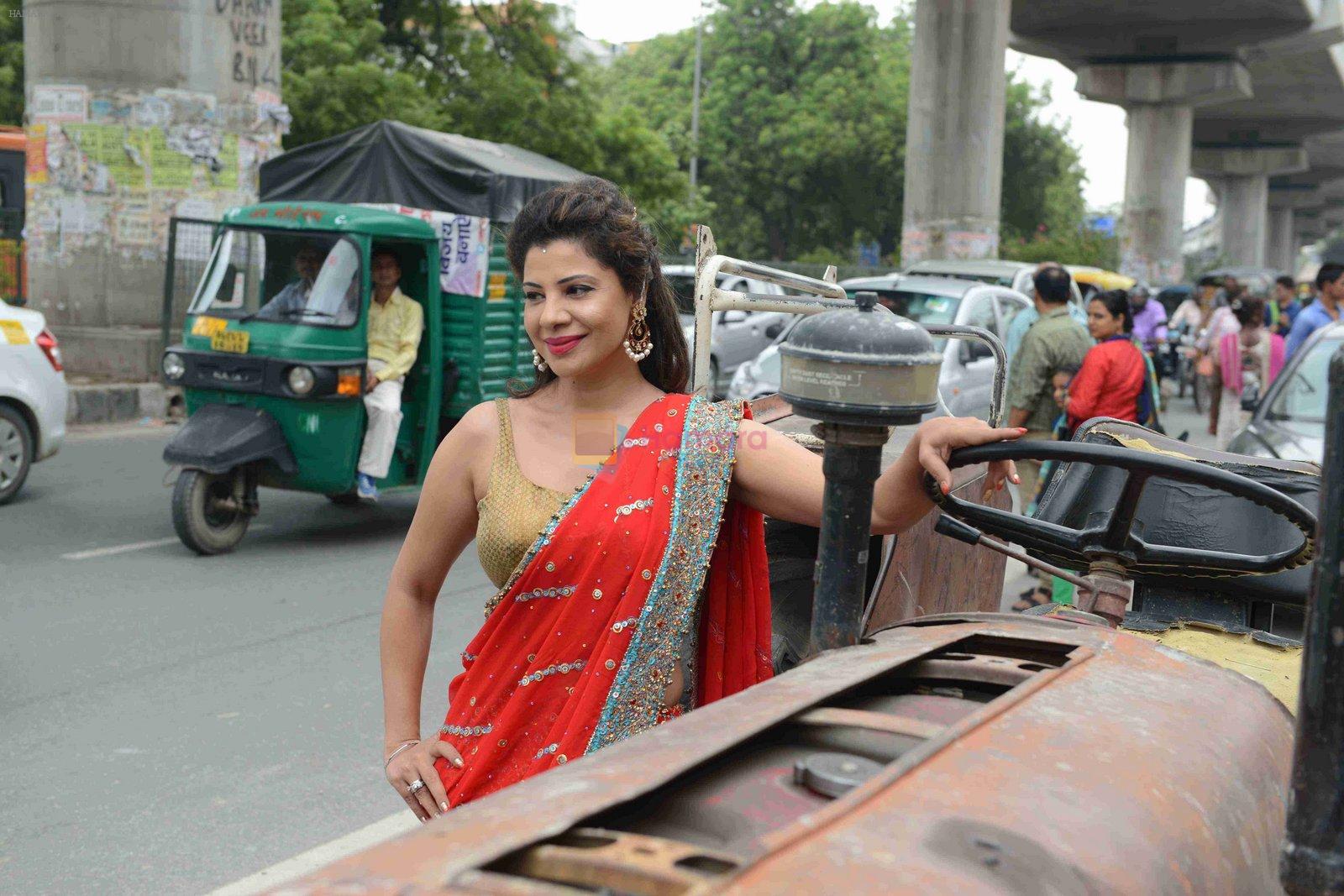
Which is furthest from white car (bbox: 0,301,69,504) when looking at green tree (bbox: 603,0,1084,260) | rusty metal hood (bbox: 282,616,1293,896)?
green tree (bbox: 603,0,1084,260)

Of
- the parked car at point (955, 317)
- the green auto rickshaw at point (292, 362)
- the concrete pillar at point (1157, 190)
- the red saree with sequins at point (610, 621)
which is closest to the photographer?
the red saree with sequins at point (610, 621)

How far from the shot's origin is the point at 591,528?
226 centimetres

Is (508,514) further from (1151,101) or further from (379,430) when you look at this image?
(1151,101)

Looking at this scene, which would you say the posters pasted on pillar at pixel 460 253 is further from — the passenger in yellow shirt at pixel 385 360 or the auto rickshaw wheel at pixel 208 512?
the auto rickshaw wheel at pixel 208 512

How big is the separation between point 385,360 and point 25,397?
89.8 inches

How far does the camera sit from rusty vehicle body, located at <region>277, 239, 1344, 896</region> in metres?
1.18

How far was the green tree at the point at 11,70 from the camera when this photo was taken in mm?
23156

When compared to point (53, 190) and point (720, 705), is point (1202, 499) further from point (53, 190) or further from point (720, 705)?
point (53, 190)

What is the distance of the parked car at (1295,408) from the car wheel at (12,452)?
6.98m

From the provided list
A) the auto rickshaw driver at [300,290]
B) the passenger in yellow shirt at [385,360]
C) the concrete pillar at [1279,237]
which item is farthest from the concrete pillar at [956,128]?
the concrete pillar at [1279,237]

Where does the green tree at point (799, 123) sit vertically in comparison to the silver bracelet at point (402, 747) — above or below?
above

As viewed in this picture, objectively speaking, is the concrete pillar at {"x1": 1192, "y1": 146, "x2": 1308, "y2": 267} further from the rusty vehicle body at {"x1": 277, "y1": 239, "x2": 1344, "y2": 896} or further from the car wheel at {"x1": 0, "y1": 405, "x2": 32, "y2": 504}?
the rusty vehicle body at {"x1": 277, "y1": 239, "x2": 1344, "y2": 896}

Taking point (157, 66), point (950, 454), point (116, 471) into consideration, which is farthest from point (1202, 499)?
point (157, 66)

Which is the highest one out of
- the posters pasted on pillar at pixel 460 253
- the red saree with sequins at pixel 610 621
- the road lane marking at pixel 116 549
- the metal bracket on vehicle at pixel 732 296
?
the posters pasted on pillar at pixel 460 253
